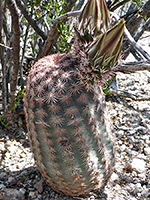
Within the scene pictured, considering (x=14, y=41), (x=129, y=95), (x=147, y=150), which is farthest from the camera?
(x=129, y=95)

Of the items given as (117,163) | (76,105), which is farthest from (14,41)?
(117,163)

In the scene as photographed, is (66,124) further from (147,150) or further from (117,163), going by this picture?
(147,150)

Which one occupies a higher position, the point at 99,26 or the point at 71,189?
the point at 99,26

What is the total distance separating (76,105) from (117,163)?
83 cm

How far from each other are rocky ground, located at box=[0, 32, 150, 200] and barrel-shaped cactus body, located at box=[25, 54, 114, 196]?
240 mm

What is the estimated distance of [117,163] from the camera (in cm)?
184

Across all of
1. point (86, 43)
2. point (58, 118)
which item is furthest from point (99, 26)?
point (58, 118)

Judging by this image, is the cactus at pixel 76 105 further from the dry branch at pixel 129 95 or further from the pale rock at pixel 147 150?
the dry branch at pixel 129 95

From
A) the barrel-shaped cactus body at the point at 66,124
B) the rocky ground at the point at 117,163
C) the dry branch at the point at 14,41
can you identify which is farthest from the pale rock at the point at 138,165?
the dry branch at the point at 14,41

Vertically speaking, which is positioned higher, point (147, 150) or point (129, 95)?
point (129, 95)

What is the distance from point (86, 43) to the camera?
1.12 metres

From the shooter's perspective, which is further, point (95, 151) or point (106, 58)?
point (95, 151)

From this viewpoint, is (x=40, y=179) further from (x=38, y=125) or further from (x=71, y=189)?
(x=38, y=125)

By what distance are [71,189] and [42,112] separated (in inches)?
20.0
